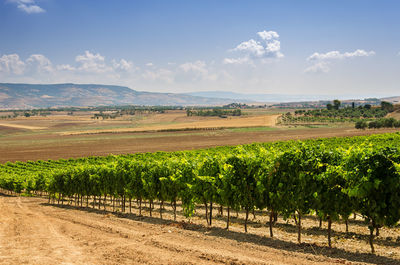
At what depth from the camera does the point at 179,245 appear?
44.1 feet

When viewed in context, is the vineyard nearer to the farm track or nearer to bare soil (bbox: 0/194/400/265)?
bare soil (bbox: 0/194/400/265)

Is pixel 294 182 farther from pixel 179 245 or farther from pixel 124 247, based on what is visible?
pixel 124 247

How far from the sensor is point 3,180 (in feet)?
150

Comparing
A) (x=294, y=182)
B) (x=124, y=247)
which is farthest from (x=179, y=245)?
(x=294, y=182)

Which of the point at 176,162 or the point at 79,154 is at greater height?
the point at 176,162

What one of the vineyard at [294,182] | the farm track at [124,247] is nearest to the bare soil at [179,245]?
the farm track at [124,247]

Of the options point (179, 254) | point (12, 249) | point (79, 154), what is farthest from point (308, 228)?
point (79, 154)

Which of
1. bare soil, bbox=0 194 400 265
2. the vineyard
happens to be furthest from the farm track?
the vineyard

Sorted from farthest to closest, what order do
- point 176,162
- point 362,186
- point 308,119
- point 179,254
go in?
point 308,119
point 176,162
point 179,254
point 362,186

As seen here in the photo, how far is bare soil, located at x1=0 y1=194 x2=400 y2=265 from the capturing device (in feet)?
38.6

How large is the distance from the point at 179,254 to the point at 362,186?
722cm

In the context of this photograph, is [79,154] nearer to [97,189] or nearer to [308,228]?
[97,189]

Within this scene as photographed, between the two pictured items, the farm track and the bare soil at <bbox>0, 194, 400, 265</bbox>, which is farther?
the farm track

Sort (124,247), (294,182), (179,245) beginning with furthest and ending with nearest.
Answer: (294,182), (124,247), (179,245)
